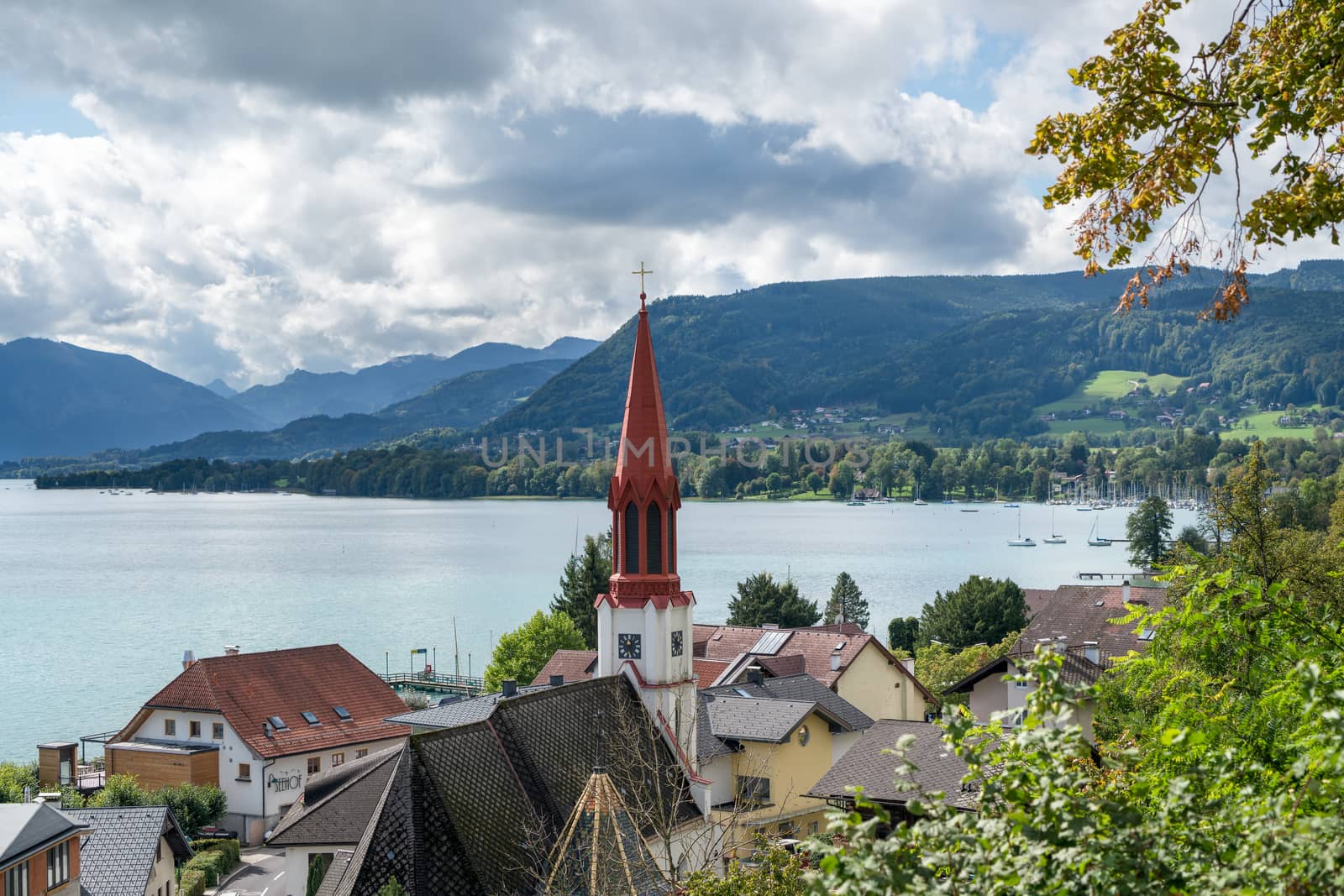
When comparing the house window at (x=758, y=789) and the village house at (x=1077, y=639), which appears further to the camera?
the village house at (x=1077, y=639)

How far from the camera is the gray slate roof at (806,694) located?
4169 centimetres

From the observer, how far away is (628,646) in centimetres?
3066

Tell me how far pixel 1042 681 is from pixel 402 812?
17.7 m

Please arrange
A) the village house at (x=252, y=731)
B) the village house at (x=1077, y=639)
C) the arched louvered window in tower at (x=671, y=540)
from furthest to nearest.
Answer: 1. the village house at (x=252, y=731)
2. the village house at (x=1077, y=639)
3. the arched louvered window in tower at (x=671, y=540)

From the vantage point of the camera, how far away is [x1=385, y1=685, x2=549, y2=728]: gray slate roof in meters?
36.2

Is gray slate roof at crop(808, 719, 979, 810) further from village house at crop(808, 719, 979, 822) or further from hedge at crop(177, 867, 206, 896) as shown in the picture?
hedge at crop(177, 867, 206, 896)

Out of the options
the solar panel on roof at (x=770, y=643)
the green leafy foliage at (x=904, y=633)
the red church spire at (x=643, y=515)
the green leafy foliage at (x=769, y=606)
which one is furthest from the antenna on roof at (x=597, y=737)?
the green leafy foliage at (x=904, y=633)

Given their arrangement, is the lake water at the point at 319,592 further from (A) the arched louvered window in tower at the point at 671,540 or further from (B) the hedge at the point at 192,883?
(A) the arched louvered window in tower at the point at 671,540

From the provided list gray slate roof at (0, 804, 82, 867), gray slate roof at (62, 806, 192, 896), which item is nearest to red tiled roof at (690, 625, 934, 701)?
gray slate roof at (62, 806, 192, 896)

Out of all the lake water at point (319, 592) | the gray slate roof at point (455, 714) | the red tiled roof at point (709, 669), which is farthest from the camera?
the lake water at point (319, 592)

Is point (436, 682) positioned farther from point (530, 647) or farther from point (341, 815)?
point (341, 815)

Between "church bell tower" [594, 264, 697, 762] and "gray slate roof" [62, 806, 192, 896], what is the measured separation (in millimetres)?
11792

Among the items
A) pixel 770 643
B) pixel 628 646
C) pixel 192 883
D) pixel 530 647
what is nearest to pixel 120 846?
pixel 192 883

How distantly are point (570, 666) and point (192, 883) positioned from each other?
25.5m
